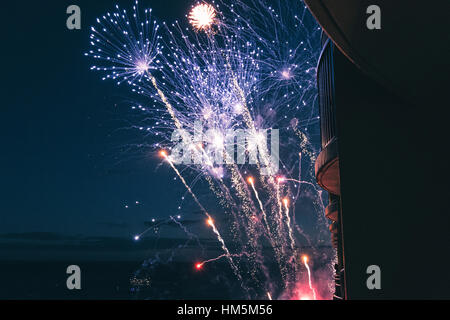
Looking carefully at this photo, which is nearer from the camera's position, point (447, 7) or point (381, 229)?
point (447, 7)

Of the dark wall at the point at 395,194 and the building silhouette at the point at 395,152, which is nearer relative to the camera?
the building silhouette at the point at 395,152

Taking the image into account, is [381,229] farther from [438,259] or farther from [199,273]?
[199,273]

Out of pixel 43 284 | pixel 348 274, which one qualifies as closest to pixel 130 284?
pixel 43 284

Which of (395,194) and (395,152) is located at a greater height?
(395,152)

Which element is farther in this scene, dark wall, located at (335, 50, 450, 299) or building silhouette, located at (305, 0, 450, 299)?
dark wall, located at (335, 50, 450, 299)

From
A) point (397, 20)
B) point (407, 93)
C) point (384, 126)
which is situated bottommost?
point (384, 126)

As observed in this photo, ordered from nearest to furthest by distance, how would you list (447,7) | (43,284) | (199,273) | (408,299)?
1. (447,7)
2. (408,299)
3. (43,284)
4. (199,273)

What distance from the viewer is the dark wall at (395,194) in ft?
20.0

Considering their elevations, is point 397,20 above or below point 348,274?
above

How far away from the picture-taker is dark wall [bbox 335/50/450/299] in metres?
6.08

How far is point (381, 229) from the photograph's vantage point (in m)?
6.22

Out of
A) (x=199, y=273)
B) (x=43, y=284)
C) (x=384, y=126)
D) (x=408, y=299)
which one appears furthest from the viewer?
(x=199, y=273)

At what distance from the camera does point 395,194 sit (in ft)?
20.6

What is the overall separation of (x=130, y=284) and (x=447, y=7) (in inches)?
5519
